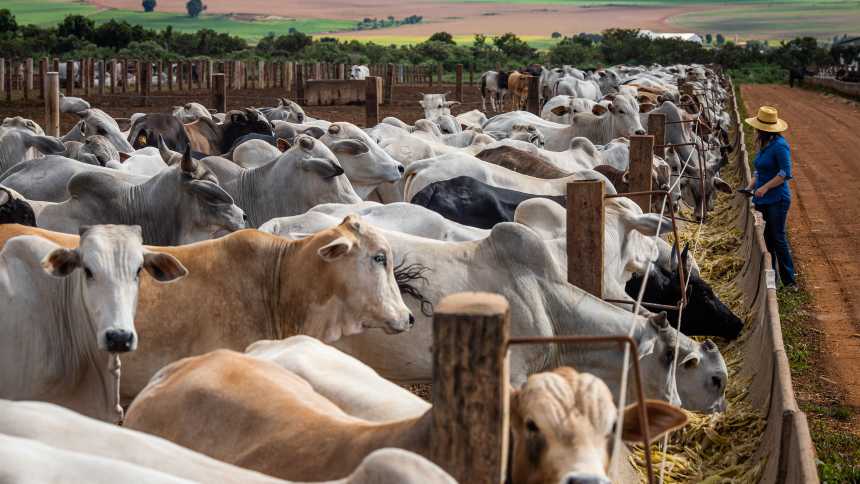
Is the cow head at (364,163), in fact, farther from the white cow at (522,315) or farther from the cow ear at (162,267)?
the cow ear at (162,267)

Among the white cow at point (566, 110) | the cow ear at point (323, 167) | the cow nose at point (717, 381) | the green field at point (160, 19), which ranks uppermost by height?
the cow ear at point (323, 167)

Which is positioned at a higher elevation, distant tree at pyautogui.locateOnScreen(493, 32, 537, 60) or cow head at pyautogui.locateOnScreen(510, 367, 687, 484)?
cow head at pyautogui.locateOnScreen(510, 367, 687, 484)

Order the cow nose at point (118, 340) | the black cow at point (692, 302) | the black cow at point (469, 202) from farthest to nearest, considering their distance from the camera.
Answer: the black cow at point (469, 202)
the black cow at point (692, 302)
the cow nose at point (118, 340)

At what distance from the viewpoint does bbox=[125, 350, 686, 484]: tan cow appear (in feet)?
11.0

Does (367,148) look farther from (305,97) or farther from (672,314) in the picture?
(305,97)

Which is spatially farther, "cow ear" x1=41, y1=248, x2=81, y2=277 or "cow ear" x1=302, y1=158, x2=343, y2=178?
"cow ear" x1=302, y1=158, x2=343, y2=178

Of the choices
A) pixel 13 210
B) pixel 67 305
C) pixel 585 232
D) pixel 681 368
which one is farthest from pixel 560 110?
pixel 67 305

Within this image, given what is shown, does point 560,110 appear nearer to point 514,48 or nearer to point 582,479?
point 582,479

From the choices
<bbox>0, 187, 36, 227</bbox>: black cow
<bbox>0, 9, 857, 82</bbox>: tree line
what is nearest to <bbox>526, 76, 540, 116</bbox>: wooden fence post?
<bbox>0, 187, 36, 227</bbox>: black cow

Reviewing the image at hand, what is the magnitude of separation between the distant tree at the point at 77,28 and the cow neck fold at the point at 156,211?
54671 mm

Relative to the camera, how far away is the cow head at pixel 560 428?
331cm

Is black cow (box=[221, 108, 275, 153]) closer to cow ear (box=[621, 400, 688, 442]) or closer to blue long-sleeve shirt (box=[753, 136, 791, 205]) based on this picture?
blue long-sleeve shirt (box=[753, 136, 791, 205])

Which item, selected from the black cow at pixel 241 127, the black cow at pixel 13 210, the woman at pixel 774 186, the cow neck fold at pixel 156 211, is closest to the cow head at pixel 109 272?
the black cow at pixel 13 210

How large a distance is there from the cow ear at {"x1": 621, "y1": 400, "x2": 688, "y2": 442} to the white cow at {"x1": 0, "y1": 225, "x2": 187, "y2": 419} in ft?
7.95
